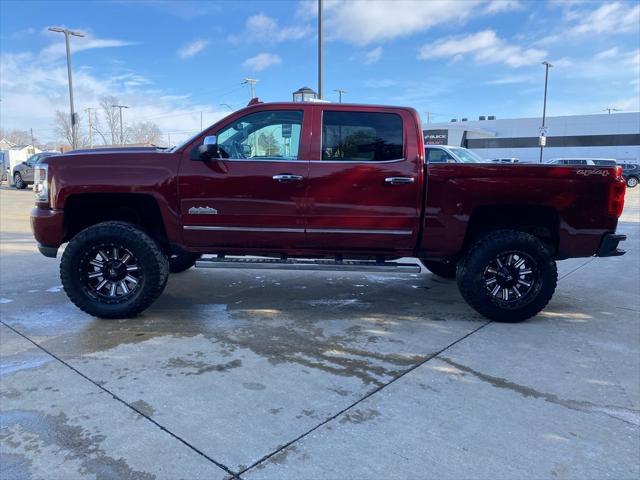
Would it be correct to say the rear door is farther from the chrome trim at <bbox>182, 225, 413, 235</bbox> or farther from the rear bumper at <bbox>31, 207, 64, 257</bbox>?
the rear bumper at <bbox>31, 207, 64, 257</bbox>

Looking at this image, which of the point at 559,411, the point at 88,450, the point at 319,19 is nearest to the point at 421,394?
the point at 559,411

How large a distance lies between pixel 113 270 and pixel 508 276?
385cm

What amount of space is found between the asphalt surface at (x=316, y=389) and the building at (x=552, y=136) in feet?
150

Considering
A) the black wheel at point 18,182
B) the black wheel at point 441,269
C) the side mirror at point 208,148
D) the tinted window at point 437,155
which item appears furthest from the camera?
the black wheel at point 18,182

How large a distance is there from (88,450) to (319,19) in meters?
13.7

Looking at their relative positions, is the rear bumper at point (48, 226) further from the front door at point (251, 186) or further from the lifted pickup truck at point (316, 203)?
the front door at point (251, 186)

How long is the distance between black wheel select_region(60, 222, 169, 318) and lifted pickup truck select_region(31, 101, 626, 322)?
11 millimetres

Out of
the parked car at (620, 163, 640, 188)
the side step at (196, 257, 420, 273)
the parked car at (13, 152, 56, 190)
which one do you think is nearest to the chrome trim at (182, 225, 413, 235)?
the side step at (196, 257, 420, 273)

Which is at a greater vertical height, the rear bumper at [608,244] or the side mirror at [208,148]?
the side mirror at [208,148]

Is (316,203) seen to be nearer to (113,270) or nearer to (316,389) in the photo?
(316,389)

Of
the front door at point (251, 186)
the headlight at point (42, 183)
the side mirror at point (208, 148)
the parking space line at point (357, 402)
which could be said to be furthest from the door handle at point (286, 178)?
the headlight at point (42, 183)

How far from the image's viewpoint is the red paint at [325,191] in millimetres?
4684

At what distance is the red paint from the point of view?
15.4 ft

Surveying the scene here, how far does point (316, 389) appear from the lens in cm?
341
